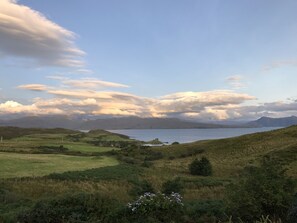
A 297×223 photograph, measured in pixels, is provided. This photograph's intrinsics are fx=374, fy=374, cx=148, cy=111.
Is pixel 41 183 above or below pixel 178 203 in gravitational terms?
below

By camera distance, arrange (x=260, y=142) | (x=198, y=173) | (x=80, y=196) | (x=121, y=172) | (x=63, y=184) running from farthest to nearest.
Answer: (x=260, y=142) → (x=198, y=173) → (x=121, y=172) → (x=63, y=184) → (x=80, y=196)

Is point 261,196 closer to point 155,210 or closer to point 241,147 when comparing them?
point 155,210

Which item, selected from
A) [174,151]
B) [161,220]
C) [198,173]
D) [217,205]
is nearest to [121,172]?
[198,173]

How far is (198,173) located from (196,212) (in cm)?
3198

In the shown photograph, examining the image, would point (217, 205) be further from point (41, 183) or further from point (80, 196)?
point (41, 183)

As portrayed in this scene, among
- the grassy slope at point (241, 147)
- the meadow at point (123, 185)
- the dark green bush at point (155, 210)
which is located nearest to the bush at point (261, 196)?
the meadow at point (123, 185)

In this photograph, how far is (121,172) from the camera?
127 feet

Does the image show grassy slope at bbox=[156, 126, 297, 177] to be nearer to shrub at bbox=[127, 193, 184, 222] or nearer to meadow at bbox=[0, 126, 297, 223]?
meadow at bbox=[0, 126, 297, 223]

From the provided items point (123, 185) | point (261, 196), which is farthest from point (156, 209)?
point (123, 185)

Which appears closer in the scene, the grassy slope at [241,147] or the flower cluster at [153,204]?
the flower cluster at [153,204]

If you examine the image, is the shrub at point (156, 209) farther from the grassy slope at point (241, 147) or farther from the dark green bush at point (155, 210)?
the grassy slope at point (241, 147)

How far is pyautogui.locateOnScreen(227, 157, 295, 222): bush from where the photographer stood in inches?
438

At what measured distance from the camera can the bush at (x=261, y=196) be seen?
11.1 meters

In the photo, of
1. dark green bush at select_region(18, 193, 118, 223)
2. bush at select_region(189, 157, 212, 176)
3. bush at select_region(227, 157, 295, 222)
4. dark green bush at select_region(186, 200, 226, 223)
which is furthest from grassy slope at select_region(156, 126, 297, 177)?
dark green bush at select_region(18, 193, 118, 223)
